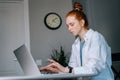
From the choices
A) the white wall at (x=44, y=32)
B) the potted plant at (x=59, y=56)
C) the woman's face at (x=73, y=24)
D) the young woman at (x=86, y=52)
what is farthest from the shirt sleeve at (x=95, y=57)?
the white wall at (x=44, y=32)

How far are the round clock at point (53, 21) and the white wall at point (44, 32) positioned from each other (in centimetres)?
7

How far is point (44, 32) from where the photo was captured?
20.5 feet

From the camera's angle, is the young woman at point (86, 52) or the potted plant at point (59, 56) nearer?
the young woman at point (86, 52)

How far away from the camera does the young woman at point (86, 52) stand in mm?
1844

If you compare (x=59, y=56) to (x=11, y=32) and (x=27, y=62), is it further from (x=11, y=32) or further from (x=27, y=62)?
(x=27, y=62)

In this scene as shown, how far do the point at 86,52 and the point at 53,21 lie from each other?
14.4 ft

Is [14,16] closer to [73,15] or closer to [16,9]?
[16,9]

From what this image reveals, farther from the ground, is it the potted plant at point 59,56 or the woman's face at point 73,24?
the woman's face at point 73,24

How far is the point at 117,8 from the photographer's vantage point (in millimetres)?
7102

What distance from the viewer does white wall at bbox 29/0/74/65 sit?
244 inches

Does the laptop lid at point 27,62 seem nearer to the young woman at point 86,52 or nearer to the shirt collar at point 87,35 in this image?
the young woman at point 86,52

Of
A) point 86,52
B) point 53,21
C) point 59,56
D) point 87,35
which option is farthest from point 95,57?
point 53,21

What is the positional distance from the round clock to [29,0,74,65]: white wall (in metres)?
0.07


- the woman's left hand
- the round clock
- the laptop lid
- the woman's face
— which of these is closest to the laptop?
the laptop lid
